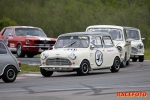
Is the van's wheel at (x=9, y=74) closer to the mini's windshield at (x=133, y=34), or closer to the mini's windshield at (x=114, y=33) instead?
the mini's windshield at (x=114, y=33)

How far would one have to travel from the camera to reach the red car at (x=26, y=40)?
32.9 m

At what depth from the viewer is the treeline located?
8338 cm

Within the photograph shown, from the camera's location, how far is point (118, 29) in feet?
91.3

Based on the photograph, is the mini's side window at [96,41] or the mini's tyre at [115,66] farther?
the mini's tyre at [115,66]

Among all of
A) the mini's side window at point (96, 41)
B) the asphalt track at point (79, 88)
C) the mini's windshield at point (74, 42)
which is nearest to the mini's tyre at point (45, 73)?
the mini's windshield at point (74, 42)

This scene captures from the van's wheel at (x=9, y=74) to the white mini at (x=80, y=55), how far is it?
2.39 metres

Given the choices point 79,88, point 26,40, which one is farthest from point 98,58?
point 26,40

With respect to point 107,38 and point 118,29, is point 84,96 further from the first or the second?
point 118,29

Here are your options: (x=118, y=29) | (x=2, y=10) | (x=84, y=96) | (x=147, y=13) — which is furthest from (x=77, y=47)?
(x=147, y=13)

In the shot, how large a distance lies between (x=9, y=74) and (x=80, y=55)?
Answer: 10.7 ft

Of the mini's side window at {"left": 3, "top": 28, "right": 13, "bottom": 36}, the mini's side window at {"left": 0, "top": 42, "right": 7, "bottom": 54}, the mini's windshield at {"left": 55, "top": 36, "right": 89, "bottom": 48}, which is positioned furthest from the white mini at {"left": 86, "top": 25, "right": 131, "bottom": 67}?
the mini's side window at {"left": 0, "top": 42, "right": 7, "bottom": 54}

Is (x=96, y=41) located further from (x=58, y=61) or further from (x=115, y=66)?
(x=58, y=61)

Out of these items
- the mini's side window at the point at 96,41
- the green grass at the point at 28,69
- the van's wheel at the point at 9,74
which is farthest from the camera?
the green grass at the point at 28,69

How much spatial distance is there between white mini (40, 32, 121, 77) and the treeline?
57.5m
